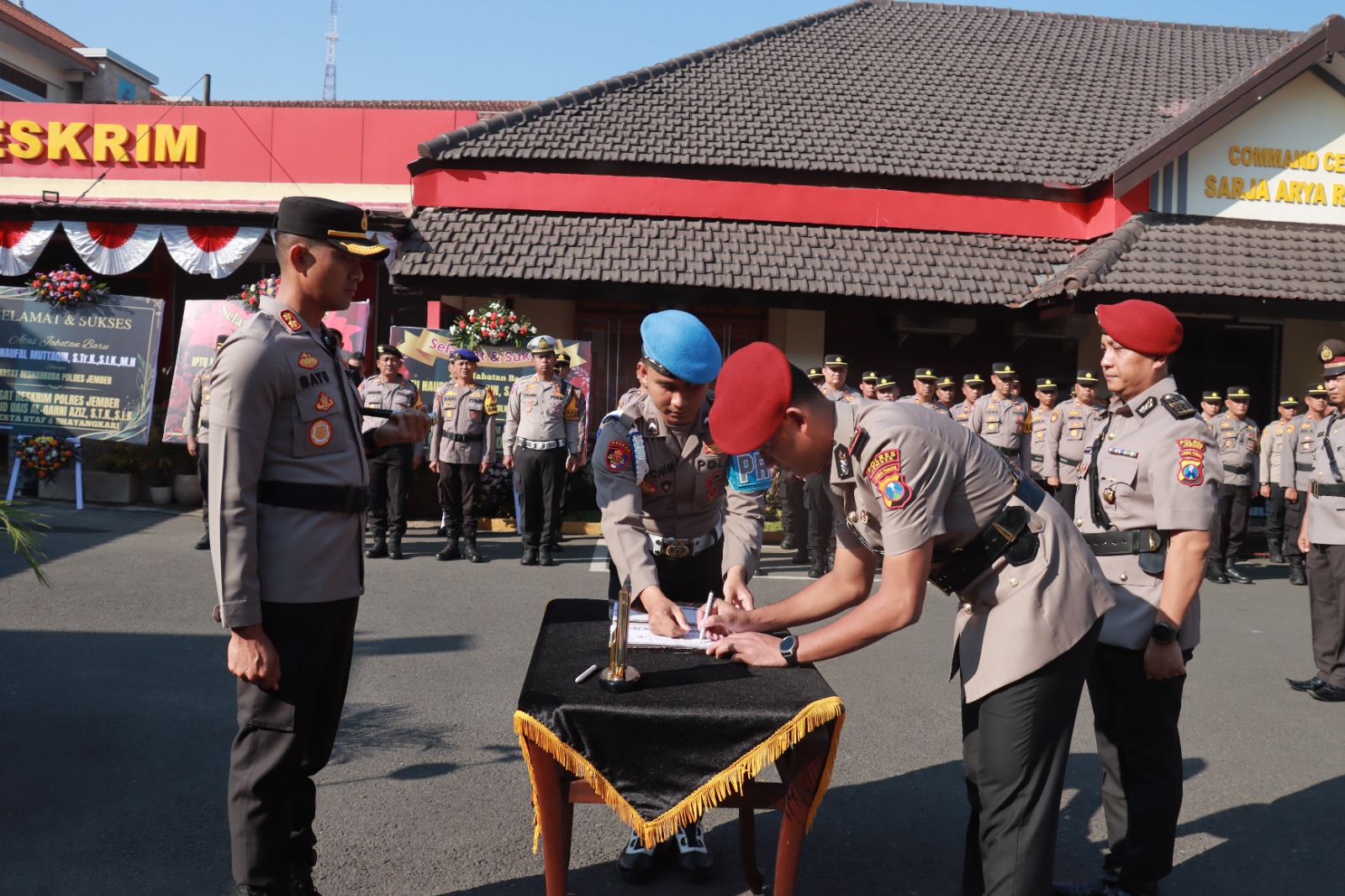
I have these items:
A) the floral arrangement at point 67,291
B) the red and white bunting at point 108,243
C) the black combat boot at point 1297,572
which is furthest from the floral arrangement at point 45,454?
the black combat boot at point 1297,572

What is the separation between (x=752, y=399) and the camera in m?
2.28

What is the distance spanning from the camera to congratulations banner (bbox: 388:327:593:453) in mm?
11391

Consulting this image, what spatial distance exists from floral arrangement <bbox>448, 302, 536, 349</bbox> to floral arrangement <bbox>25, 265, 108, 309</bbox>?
419 cm

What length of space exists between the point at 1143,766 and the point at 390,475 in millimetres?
7565

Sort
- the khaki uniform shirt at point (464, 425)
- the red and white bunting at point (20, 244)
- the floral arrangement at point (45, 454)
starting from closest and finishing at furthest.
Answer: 1. the khaki uniform shirt at point (464, 425)
2. the floral arrangement at point (45, 454)
3. the red and white bunting at point (20, 244)

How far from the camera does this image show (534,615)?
698cm

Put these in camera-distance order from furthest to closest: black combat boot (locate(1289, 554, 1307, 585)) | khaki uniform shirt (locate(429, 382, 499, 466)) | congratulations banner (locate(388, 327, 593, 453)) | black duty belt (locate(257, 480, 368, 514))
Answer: congratulations banner (locate(388, 327, 593, 453)), black combat boot (locate(1289, 554, 1307, 585)), khaki uniform shirt (locate(429, 382, 499, 466)), black duty belt (locate(257, 480, 368, 514))

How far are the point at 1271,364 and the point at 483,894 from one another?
1384 centimetres

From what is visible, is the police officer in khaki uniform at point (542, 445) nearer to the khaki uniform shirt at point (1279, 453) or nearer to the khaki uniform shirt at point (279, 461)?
the khaki uniform shirt at point (279, 461)

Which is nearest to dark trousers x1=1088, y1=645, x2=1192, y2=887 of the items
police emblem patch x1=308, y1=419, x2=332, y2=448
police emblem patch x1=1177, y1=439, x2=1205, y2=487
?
police emblem patch x1=1177, y1=439, x2=1205, y2=487

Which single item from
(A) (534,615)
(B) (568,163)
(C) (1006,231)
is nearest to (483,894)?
(A) (534,615)

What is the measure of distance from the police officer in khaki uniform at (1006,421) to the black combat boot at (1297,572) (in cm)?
274

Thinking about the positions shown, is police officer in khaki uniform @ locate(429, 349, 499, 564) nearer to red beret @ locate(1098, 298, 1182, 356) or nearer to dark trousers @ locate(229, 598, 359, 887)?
dark trousers @ locate(229, 598, 359, 887)

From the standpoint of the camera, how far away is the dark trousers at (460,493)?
9250 millimetres
